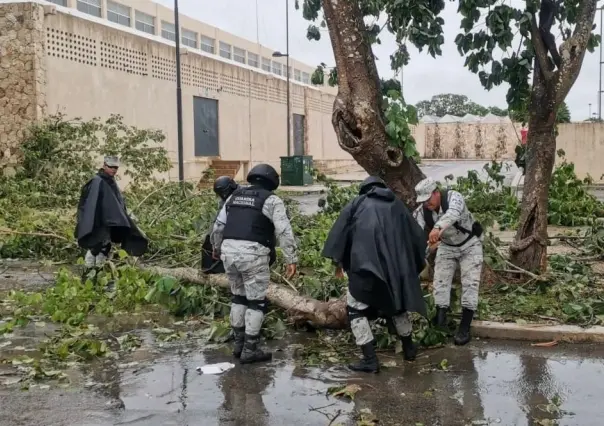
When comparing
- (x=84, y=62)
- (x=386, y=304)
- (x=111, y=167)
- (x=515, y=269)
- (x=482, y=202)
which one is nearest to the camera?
(x=386, y=304)

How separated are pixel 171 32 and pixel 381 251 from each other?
36.5 m

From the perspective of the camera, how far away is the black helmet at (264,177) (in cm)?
608

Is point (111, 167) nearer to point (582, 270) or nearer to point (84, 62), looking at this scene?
point (582, 270)

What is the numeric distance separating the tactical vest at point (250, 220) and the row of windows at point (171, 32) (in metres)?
26.4

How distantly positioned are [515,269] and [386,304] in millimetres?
2899

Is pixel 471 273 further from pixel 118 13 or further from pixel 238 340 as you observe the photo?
pixel 118 13

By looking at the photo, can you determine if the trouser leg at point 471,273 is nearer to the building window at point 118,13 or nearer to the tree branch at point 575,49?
the tree branch at point 575,49

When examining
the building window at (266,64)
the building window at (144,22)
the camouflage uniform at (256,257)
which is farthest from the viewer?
the building window at (266,64)

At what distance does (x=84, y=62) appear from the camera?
19984 mm

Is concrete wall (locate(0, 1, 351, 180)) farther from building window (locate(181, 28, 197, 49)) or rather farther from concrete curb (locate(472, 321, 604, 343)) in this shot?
concrete curb (locate(472, 321, 604, 343))

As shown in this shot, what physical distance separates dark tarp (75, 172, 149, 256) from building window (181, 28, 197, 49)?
3076 centimetres

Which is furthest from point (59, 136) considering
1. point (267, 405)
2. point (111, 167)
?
point (267, 405)

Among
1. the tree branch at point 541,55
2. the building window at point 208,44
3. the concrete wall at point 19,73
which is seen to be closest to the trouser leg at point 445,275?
the tree branch at point 541,55

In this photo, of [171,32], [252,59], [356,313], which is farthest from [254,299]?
[252,59]
